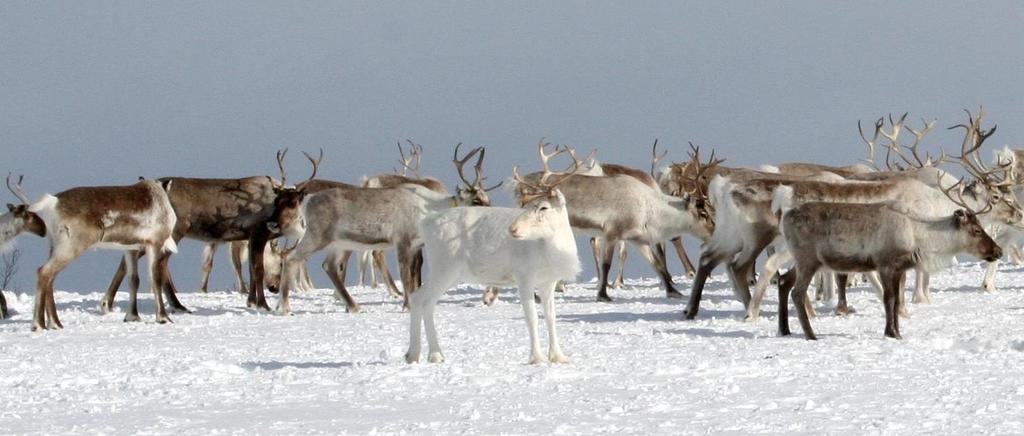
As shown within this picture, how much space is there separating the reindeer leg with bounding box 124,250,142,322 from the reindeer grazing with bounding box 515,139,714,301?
15.6 ft

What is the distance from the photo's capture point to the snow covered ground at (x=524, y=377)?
754cm

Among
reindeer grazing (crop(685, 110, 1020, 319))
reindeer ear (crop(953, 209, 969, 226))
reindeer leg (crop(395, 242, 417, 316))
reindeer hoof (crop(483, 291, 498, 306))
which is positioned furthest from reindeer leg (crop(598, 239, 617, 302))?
reindeer ear (crop(953, 209, 969, 226))

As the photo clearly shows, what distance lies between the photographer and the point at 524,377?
9148mm

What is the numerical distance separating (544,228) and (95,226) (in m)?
7.07

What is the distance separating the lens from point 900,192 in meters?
15.3

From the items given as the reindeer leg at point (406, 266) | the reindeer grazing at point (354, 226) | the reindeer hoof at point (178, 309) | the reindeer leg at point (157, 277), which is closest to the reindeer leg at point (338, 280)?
the reindeer grazing at point (354, 226)

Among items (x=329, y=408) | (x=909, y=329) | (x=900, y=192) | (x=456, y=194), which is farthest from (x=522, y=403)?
(x=456, y=194)

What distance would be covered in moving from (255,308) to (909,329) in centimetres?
812

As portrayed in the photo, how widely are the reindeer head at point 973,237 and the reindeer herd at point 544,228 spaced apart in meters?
0.02

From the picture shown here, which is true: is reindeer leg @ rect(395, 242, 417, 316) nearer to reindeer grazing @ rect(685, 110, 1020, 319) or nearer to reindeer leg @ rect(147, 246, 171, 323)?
reindeer leg @ rect(147, 246, 171, 323)

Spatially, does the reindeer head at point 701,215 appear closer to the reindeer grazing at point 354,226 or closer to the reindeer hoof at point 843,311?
the reindeer grazing at point 354,226

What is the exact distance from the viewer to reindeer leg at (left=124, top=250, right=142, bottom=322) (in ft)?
52.1

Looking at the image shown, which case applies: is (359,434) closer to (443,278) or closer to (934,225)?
(443,278)

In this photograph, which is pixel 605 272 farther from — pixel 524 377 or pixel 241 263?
pixel 524 377
